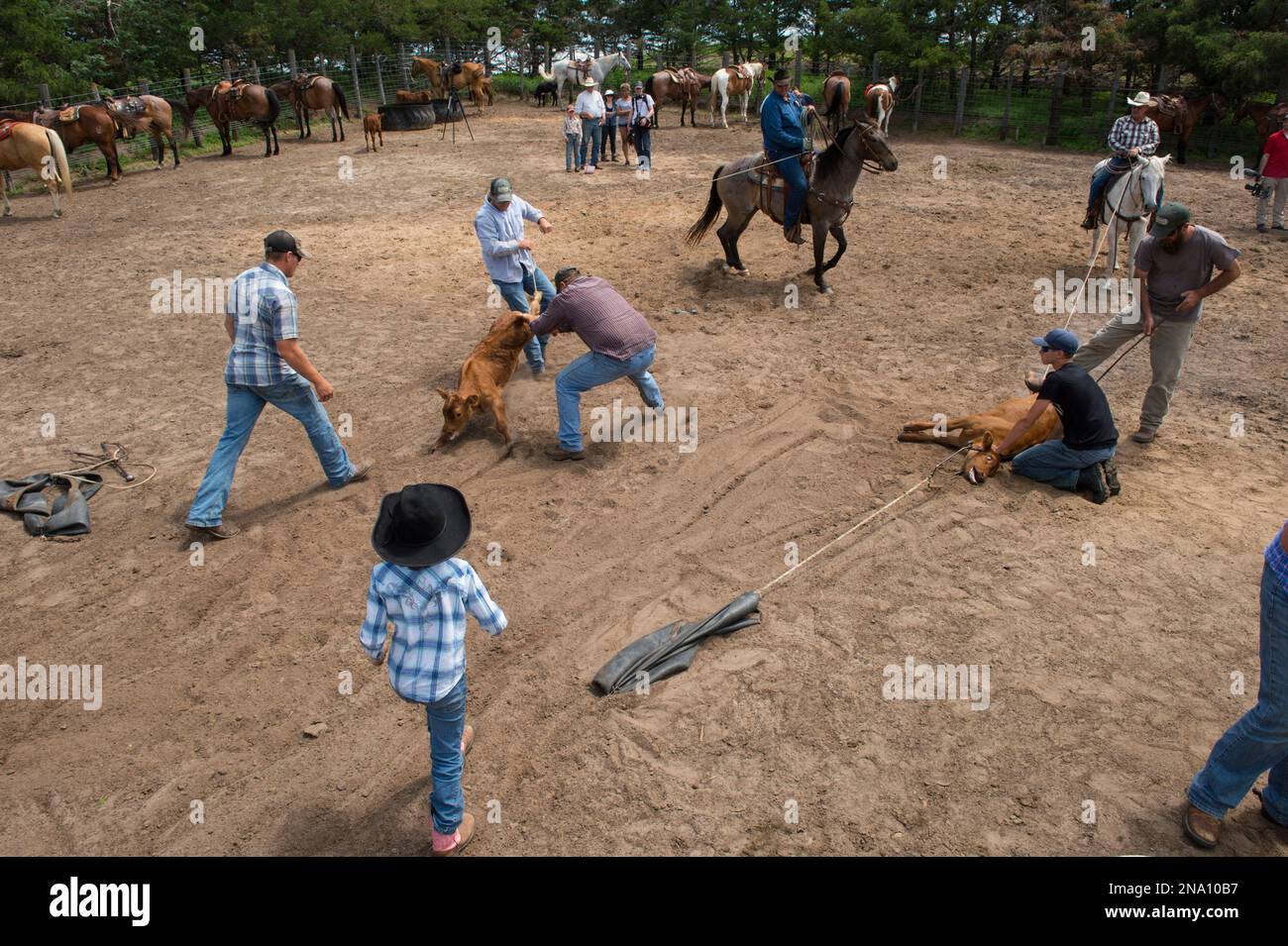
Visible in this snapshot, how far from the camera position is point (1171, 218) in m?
6.28

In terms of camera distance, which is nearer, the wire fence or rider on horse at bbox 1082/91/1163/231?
rider on horse at bbox 1082/91/1163/231

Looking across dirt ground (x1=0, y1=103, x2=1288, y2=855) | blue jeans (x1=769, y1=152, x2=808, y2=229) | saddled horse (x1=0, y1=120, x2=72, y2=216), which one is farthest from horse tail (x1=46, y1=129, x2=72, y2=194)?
blue jeans (x1=769, y1=152, x2=808, y2=229)

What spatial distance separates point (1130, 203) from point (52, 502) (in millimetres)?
11133

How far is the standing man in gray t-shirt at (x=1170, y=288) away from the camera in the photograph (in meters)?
6.32

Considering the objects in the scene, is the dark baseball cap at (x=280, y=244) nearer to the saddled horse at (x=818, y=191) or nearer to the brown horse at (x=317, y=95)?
the saddled horse at (x=818, y=191)

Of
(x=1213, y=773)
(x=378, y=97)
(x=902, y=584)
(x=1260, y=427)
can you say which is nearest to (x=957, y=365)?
(x=1260, y=427)

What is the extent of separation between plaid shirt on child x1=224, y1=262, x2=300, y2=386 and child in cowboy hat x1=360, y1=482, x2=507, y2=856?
281 centimetres

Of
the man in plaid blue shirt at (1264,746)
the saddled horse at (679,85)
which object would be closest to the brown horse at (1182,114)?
the saddled horse at (679,85)

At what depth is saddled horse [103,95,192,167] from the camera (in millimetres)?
18234

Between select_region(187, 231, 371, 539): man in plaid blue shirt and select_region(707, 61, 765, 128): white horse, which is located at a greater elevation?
select_region(707, 61, 765, 128): white horse

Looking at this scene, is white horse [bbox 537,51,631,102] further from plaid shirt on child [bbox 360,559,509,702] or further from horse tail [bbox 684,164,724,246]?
plaid shirt on child [bbox 360,559,509,702]

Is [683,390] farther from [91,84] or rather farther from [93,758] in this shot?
[91,84]

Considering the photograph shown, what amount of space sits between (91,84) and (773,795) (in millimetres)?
25236

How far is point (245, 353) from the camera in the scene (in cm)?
568
